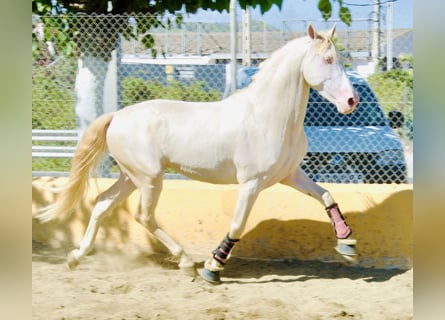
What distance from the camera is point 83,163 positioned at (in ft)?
17.9

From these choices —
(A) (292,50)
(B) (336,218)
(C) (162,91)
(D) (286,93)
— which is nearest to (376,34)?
(C) (162,91)

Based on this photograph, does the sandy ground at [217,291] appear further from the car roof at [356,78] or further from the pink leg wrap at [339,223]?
the car roof at [356,78]

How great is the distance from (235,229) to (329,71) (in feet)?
4.57

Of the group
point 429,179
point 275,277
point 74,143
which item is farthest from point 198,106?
point 429,179

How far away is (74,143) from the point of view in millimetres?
7469

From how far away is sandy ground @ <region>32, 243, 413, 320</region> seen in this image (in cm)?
454

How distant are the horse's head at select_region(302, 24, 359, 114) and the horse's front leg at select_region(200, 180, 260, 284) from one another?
88cm

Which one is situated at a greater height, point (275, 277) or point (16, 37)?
point (16, 37)

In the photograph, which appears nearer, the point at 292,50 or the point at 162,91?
the point at 292,50

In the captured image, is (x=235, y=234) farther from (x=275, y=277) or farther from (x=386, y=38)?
(x=386, y=38)

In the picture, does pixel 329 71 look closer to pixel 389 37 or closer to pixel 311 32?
pixel 311 32

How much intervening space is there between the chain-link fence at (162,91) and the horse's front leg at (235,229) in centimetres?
159

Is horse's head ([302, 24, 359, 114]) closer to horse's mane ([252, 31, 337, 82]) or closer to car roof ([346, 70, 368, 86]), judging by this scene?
horse's mane ([252, 31, 337, 82])

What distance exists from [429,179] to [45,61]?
20.0 ft
